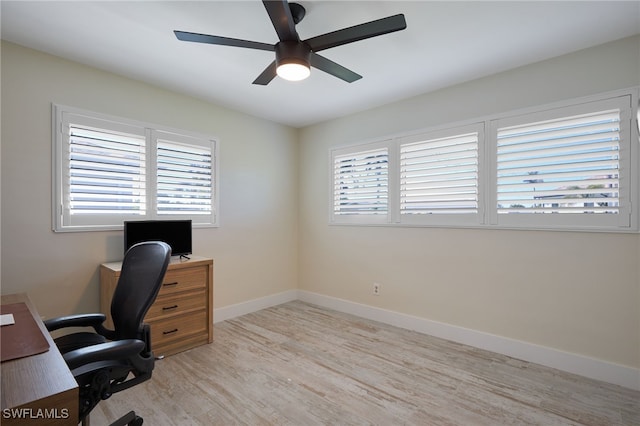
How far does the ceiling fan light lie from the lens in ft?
6.36

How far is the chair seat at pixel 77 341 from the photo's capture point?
5.58 ft

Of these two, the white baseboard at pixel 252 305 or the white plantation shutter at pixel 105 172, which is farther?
the white baseboard at pixel 252 305

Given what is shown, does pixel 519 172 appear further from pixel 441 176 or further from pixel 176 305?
pixel 176 305

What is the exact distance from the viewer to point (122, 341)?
57.3 inches

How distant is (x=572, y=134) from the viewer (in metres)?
2.52

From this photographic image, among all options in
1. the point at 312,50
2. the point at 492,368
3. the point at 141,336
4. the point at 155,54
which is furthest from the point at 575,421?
the point at 155,54

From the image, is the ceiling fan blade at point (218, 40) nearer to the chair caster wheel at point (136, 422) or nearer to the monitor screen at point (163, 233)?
the monitor screen at point (163, 233)

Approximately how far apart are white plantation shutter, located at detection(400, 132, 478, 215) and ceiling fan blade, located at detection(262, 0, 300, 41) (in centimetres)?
201

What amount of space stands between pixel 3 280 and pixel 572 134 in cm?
458

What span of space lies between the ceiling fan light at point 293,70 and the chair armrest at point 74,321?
1.91 m

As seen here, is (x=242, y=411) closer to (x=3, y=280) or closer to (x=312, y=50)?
(x=3, y=280)

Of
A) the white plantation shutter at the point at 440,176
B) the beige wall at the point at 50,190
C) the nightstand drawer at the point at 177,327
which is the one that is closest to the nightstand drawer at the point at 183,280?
the nightstand drawer at the point at 177,327

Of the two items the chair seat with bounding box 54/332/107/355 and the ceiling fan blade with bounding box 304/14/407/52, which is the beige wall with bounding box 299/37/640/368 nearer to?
the ceiling fan blade with bounding box 304/14/407/52

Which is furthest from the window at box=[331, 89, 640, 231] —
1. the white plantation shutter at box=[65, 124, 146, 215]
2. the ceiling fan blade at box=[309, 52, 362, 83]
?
the white plantation shutter at box=[65, 124, 146, 215]
